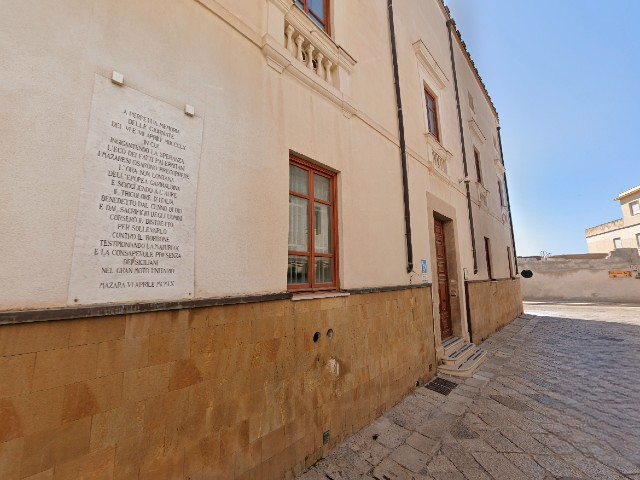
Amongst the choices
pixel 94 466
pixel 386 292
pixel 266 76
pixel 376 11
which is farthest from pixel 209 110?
pixel 376 11

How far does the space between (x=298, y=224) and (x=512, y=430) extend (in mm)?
3741

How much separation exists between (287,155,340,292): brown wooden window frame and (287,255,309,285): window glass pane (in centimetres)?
3

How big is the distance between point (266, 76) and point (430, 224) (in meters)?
4.62

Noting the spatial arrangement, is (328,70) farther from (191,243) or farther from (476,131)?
(476,131)

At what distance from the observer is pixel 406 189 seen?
534cm

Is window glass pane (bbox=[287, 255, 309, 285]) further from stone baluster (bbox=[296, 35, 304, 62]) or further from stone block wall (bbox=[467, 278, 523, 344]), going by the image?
stone block wall (bbox=[467, 278, 523, 344])

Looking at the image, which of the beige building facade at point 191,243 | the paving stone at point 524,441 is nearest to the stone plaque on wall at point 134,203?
the beige building facade at point 191,243

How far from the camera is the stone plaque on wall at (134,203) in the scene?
1.82 m

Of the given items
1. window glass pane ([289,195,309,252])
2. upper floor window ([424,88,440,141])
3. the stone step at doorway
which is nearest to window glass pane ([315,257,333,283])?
window glass pane ([289,195,309,252])

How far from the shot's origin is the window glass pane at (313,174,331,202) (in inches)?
146

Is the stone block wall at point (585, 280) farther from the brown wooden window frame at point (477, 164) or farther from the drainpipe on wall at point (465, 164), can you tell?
the drainpipe on wall at point (465, 164)

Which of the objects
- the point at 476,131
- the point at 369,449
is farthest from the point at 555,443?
the point at 476,131

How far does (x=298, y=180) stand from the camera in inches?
137

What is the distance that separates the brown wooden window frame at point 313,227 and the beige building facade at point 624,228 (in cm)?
3784
